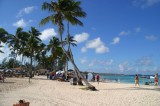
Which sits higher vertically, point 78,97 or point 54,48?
point 54,48

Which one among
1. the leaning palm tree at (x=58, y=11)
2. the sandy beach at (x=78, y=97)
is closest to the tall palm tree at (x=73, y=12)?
the leaning palm tree at (x=58, y=11)

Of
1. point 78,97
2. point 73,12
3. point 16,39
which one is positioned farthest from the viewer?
point 16,39

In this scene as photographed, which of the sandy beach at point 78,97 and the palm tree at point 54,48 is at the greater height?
the palm tree at point 54,48

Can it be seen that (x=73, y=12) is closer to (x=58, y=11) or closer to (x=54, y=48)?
(x=58, y=11)

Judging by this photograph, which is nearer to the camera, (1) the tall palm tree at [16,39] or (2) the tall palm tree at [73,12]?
(2) the tall palm tree at [73,12]

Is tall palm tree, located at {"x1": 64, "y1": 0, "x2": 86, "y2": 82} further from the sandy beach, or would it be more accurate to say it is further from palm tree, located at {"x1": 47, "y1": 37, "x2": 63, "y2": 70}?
palm tree, located at {"x1": 47, "y1": 37, "x2": 63, "y2": 70}

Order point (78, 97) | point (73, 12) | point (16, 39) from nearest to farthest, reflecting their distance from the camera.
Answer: point (78, 97) < point (73, 12) < point (16, 39)

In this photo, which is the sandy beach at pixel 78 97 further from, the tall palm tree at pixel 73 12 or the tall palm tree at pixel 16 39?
the tall palm tree at pixel 16 39

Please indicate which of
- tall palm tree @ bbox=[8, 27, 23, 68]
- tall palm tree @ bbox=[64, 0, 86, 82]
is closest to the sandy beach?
tall palm tree @ bbox=[64, 0, 86, 82]

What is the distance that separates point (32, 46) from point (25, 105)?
3778 centimetres

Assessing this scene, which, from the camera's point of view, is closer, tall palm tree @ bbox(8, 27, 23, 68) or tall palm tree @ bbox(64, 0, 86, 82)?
tall palm tree @ bbox(64, 0, 86, 82)

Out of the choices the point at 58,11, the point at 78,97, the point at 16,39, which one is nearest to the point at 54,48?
the point at 16,39

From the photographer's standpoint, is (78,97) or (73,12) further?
(73,12)

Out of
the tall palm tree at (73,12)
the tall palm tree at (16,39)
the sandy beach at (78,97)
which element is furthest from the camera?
the tall palm tree at (16,39)
